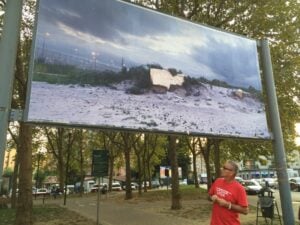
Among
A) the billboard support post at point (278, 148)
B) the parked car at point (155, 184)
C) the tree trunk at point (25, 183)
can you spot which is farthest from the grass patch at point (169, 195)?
the parked car at point (155, 184)

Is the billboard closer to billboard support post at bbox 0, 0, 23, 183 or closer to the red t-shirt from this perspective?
billboard support post at bbox 0, 0, 23, 183

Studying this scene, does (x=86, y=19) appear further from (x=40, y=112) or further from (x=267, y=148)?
(x=267, y=148)

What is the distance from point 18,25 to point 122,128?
2440 millimetres

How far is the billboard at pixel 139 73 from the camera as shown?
20.9ft

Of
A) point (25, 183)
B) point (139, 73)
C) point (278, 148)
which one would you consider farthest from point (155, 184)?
point (139, 73)

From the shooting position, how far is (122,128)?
22.4ft

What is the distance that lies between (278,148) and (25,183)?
8.55 meters

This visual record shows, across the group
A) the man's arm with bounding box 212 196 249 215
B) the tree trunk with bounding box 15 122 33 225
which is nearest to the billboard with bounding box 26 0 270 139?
the man's arm with bounding box 212 196 249 215

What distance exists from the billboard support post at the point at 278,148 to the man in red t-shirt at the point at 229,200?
11.2ft

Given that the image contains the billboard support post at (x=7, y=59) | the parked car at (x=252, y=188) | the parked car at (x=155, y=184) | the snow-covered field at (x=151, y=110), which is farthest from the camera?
the parked car at (x=155, y=184)

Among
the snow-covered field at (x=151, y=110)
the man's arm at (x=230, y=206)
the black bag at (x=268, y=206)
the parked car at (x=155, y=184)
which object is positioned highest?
the snow-covered field at (x=151, y=110)

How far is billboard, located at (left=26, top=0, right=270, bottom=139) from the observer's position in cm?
636

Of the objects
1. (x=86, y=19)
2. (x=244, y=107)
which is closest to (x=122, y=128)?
(x=86, y=19)

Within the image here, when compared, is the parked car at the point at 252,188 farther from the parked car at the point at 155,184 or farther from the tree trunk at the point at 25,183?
the parked car at the point at 155,184
